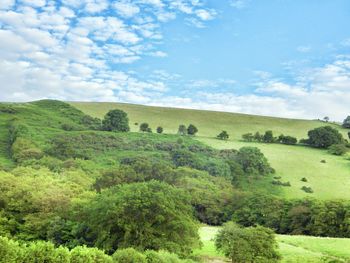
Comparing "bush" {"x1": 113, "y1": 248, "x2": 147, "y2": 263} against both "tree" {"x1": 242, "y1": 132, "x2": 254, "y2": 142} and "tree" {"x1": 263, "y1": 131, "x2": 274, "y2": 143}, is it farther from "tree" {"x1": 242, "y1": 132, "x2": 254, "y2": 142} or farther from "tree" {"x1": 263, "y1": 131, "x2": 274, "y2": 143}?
"tree" {"x1": 263, "y1": 131, "x2": 274, "y2": 143}

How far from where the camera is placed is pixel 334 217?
285 ft

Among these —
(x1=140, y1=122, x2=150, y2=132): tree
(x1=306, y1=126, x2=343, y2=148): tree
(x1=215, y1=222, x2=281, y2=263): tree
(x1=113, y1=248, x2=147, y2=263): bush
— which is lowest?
(x1=215, y1=222, x2=281, y2=263): tree

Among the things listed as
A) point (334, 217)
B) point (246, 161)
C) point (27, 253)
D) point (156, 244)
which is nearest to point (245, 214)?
point (334, 217)

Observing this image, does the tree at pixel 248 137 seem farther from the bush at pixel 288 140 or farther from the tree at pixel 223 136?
the bush at pixel 288 140

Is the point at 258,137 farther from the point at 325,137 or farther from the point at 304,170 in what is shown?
the point at 304,170

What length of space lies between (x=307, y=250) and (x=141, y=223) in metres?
25.5

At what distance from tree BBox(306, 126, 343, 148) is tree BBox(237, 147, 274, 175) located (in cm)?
3691

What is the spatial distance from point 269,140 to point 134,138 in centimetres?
5886

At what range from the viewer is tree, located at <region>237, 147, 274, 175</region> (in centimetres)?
14912

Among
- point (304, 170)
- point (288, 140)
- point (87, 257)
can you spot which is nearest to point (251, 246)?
point (87, 257)

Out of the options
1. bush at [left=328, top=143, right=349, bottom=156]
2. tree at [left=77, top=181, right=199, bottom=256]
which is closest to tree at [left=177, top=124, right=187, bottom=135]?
bush at [left=328, top=143, right=349, bottom=156]

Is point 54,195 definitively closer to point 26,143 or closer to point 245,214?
point 245,214

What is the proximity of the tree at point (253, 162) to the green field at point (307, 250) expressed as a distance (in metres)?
76.4

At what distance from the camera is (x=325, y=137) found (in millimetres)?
177250
